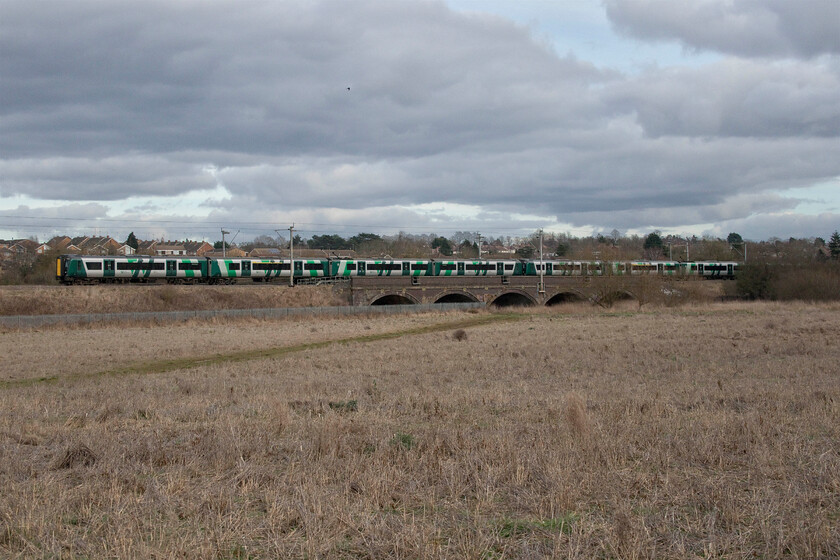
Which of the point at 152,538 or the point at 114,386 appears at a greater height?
the point at 152,538

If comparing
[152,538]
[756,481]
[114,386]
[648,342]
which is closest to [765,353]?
[648,342]

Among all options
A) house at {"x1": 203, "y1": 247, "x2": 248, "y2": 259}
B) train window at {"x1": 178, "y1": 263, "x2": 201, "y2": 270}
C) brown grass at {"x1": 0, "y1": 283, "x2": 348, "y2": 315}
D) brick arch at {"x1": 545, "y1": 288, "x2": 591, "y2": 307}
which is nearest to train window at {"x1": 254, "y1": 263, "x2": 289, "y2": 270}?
house at {"x1": 203, "y1": 247, "x2": 248, "y2": 259}

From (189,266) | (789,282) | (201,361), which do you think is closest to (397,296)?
(189,266)

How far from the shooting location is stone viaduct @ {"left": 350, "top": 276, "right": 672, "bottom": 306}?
64.3 metres

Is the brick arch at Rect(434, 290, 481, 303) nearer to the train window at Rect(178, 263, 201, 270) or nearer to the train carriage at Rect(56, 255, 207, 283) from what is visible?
the train carriage at Rect(56, 255, 207, 283)

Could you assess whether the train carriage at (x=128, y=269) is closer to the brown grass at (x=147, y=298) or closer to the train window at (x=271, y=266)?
the brown grass at (x=147, y=298)

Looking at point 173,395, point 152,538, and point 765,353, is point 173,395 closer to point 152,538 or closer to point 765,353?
point 152,538

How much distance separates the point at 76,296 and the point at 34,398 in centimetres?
4835

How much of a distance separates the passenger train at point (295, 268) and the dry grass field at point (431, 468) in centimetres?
5001

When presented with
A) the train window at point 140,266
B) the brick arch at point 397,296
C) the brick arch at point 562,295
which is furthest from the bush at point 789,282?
the train window at point 140,266

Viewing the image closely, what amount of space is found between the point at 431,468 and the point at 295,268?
68568 mm

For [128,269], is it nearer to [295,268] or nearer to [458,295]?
[295,268]

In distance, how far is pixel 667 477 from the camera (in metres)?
6.86

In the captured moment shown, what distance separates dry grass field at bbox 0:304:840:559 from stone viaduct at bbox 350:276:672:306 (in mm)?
47511
